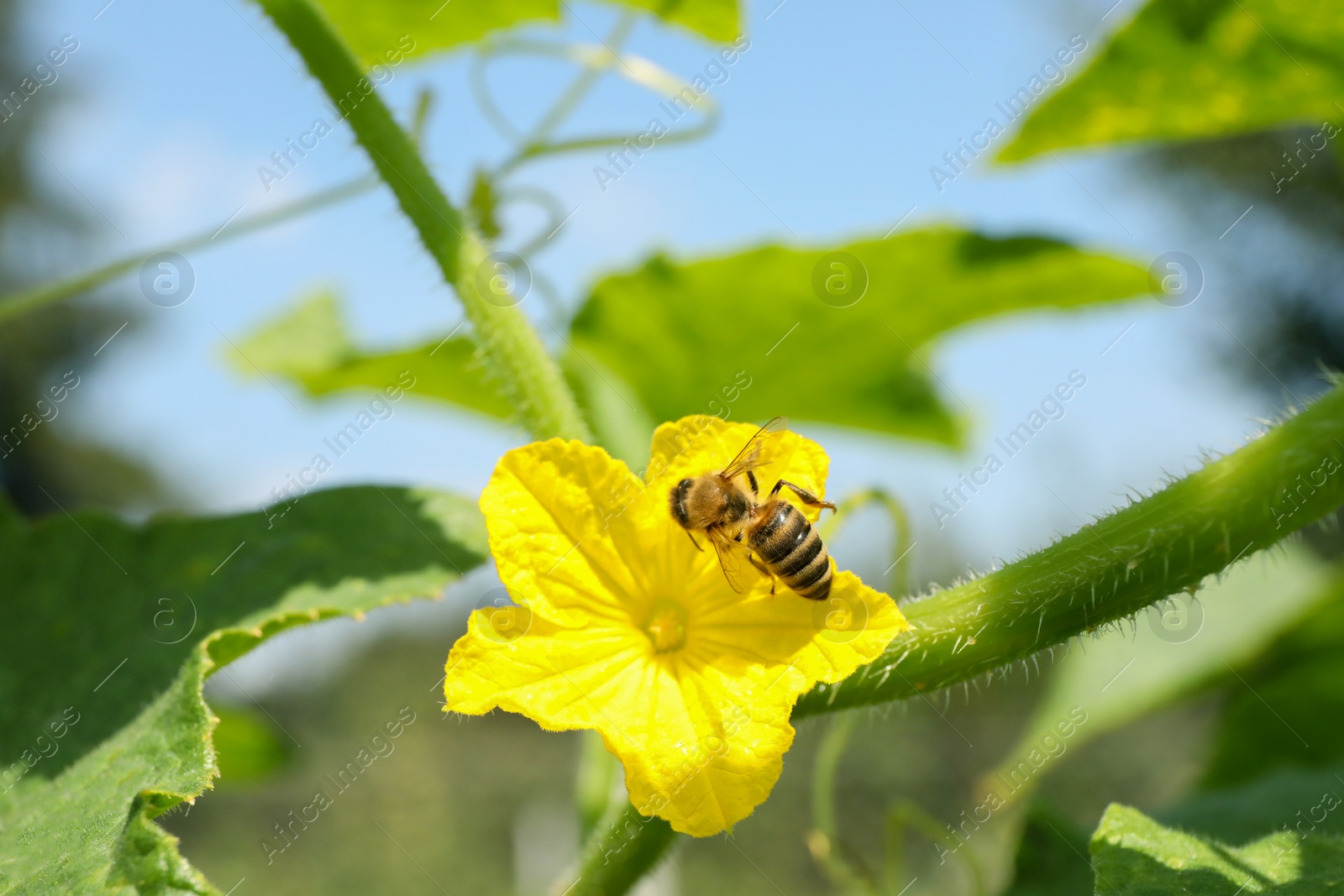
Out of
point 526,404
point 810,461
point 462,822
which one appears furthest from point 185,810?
point 462,822

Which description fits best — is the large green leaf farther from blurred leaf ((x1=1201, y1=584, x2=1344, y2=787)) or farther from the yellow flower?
blurred leaf ((x1=1201, y1=584, x2=1344, y2=787))

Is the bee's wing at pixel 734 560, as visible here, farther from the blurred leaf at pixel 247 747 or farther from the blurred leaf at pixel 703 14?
the blurred leaf at pixel 247 747

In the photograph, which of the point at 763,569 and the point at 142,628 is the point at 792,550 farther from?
the point at 142,628

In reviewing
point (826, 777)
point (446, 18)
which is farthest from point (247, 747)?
point (446, 18)

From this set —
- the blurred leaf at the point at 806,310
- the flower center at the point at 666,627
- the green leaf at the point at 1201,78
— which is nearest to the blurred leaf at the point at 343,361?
the blurred leaf at the point at 806,310

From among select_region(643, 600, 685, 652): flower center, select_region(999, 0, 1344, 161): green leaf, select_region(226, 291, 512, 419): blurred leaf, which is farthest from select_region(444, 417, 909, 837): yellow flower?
select_region(999, 0, 1344, 161): green leaf
